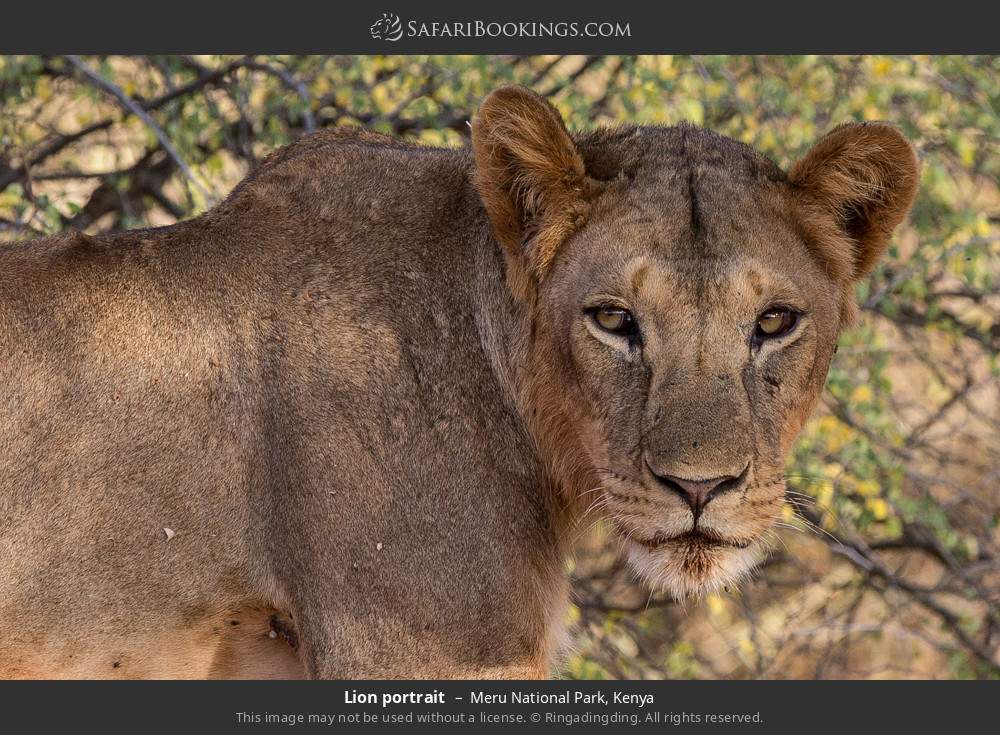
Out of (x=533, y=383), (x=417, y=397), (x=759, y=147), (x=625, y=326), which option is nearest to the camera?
(x=625, y=326)

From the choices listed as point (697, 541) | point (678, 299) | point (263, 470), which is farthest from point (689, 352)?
point (263, 470)

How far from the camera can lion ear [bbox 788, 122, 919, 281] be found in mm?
4227

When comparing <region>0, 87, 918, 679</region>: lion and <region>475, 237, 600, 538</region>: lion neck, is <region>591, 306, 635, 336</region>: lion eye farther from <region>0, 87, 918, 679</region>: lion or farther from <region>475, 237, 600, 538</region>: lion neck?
<region>475, 237, 600, 538</region>: lion neck

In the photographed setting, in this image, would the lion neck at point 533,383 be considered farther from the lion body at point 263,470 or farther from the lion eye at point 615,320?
the lion eye at point 615,320

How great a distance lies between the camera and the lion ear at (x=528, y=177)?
4.14 m

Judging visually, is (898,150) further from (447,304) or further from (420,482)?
(420,482)

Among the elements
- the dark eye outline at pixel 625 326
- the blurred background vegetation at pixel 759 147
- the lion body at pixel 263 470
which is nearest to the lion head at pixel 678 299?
the dark eye outline at pixel 625 326

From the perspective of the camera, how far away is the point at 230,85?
7.15 meters

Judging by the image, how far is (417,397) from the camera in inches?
163

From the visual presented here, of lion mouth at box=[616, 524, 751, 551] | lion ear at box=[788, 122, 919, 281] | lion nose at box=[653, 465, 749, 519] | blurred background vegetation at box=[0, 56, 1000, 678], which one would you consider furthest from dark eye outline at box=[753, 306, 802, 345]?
blurred background vegetation at box=[0, 56, 1000, 678]

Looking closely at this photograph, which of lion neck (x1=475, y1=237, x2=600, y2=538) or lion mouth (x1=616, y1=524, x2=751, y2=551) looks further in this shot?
lion neck (x1=475, y1=237, x2=600, y2=538)

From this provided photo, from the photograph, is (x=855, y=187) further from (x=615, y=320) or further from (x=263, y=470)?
(x=263, y=470)

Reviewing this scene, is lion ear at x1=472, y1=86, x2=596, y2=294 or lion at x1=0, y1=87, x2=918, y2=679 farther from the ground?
lion ear at x1=472, y1=86, x2=596, y2=294

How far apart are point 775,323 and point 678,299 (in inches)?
13.3
